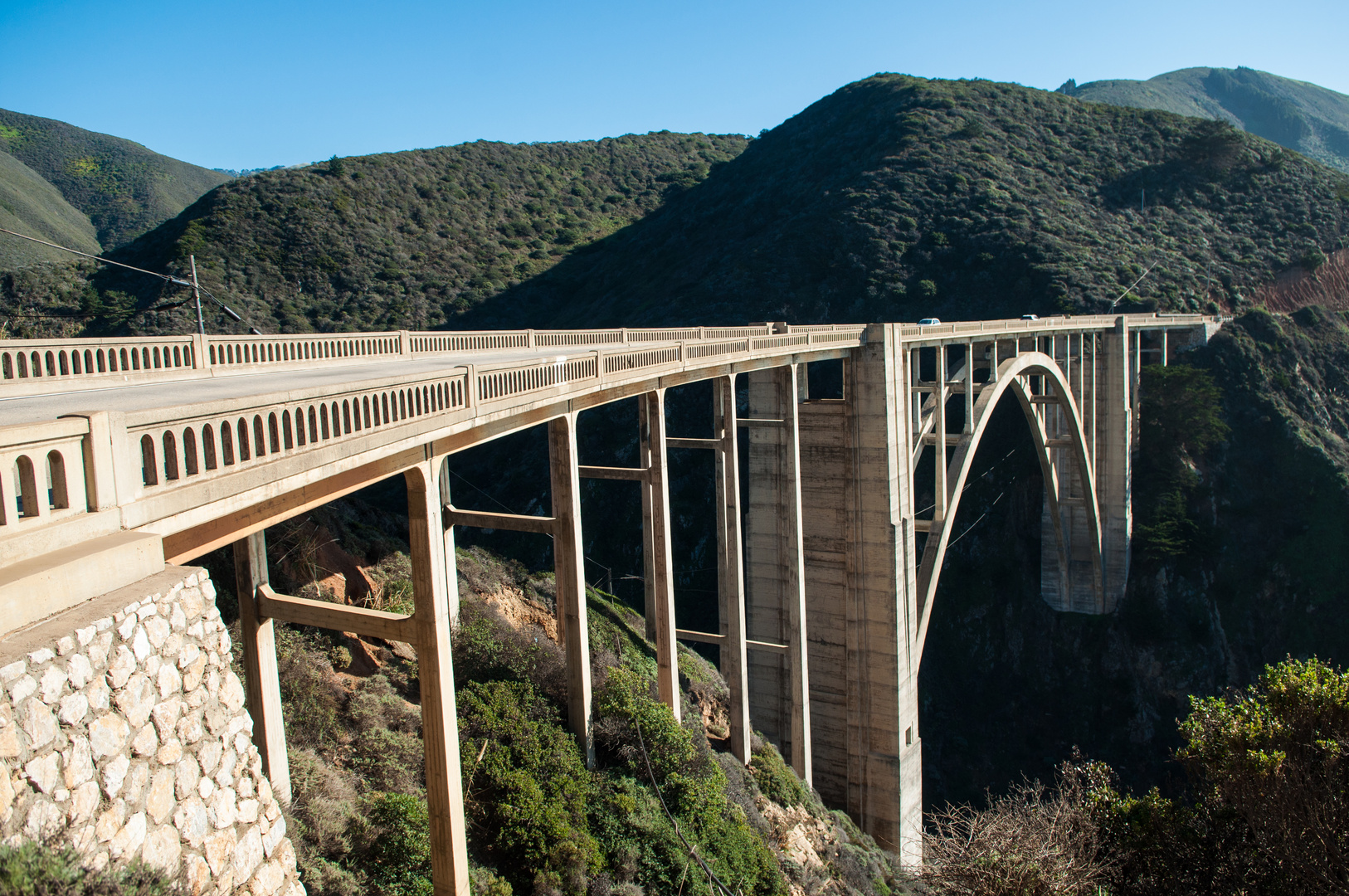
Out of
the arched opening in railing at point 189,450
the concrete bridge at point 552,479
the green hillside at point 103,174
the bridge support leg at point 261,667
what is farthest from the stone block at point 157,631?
the green hillside at point 103,174

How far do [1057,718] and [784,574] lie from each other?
1978 centimetres

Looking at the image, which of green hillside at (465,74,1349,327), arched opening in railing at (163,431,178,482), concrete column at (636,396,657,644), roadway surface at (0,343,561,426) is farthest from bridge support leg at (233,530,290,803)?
green hillside at (465,74,1349,327)

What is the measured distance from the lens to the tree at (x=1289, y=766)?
884cm

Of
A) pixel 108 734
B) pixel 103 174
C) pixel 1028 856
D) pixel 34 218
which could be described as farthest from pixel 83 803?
pixel 103 174

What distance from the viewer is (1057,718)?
102 ft

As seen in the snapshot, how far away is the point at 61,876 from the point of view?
108 inches

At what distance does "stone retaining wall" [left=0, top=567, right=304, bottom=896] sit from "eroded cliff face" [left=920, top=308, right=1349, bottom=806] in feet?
95.7

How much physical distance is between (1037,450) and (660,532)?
19601mm

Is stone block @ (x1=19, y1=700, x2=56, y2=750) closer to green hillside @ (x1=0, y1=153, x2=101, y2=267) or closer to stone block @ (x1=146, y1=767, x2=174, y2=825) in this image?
stone block @ (x1=146, y1=767, x2=174, y2=825)

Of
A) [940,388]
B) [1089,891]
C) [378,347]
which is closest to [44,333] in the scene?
[378,347]

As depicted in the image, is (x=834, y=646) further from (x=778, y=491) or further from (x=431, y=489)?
(x=431, y=489)

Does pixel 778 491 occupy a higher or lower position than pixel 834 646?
higher

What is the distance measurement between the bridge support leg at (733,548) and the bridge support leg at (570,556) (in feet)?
14.9

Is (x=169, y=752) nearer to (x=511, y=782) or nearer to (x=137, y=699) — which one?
(x=137, y=699)
